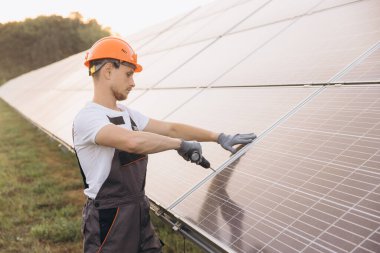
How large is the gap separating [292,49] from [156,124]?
2088 millimetres

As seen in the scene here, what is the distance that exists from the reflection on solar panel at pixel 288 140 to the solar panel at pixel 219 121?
2 cm

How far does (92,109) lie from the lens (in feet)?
9.78

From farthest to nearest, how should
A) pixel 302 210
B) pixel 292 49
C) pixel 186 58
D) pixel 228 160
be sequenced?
pixel 186 58 < pixel 292 49 < pixel 228 160 < pixel 302 210

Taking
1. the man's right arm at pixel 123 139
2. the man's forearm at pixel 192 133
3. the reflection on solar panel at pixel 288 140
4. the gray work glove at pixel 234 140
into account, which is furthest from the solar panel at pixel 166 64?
the man's right arm at pixel 123 139

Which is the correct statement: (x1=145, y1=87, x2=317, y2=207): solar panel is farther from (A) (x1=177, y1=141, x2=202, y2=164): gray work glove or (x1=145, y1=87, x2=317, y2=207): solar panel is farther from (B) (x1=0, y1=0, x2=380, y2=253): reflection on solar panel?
(A) (x1=177, y1=141, x2=202, y2=164): gray work glove

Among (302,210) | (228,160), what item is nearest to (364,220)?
(302,210)

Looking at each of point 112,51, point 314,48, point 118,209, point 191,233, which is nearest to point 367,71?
point 314,48

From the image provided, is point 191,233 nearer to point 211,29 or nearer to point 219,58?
point 219,58

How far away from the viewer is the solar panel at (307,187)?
7.25ft

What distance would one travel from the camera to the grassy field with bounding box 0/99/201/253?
5.40 meters

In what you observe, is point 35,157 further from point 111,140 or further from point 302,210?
point 302,210

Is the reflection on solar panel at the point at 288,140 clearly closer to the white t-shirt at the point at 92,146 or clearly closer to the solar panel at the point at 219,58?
the solar panel at the point at 219,58

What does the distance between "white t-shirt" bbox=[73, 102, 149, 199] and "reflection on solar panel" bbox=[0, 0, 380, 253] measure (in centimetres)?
68

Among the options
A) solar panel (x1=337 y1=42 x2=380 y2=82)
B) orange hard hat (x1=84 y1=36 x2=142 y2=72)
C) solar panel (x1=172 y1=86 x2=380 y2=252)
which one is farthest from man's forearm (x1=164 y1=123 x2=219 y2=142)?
solar panel (x1=337 y1=42 x2=380 y2=82)
